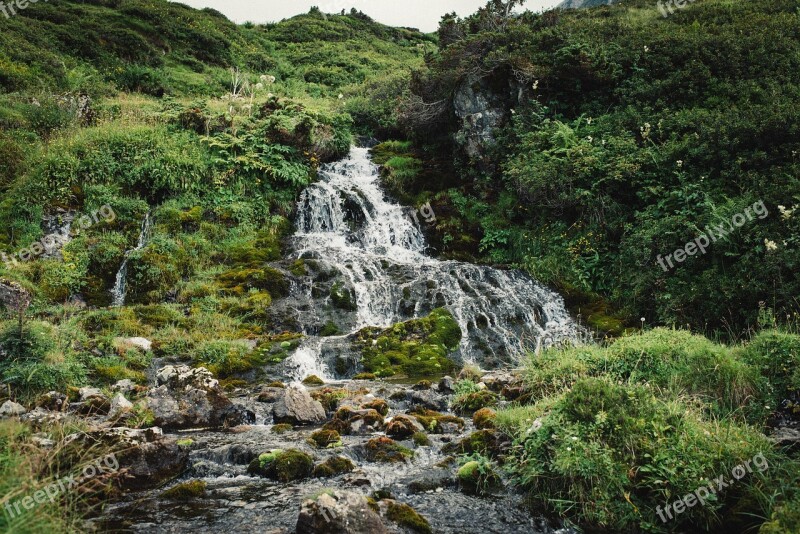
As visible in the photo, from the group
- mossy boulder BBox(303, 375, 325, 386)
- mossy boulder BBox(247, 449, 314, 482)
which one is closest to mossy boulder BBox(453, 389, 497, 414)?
mossy boulder BBox(247, 449, 314, 482)

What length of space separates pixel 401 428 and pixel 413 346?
5254 mm

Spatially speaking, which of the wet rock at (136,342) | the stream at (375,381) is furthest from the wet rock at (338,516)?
the wet rock at (136,342)

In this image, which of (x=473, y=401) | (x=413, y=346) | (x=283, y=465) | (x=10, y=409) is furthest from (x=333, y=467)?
(x=413, y=346)

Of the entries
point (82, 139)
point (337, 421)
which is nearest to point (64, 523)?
point (337, 421)

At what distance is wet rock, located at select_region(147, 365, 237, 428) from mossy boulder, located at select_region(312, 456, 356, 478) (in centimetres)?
249

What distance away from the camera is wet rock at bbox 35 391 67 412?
7.58m

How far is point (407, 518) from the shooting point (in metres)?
4.92

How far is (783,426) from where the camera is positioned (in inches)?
241

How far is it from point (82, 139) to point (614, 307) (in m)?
17.4

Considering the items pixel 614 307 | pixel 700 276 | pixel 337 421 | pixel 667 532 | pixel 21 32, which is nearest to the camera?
pixel 667 532

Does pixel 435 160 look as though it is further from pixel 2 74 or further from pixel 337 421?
pixel 2 74

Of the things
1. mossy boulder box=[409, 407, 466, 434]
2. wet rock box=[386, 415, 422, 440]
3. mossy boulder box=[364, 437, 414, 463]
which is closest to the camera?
mossy boulder box=[364, 437, 414, 463]

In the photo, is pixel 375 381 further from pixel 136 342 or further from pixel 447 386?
pixel 136 342

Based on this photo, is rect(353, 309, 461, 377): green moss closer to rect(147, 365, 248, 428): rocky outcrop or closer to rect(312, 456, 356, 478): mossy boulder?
rect(147, 365, 248, 428): rocky outcrop
